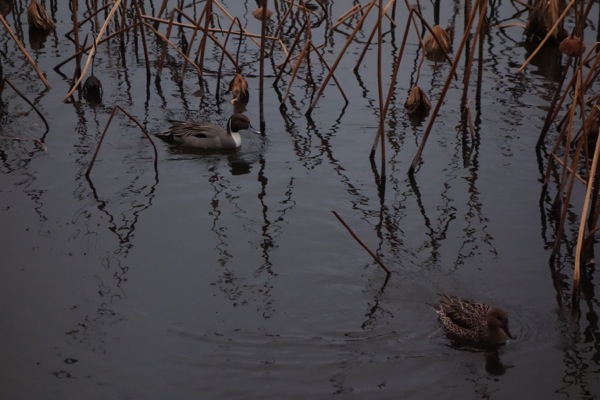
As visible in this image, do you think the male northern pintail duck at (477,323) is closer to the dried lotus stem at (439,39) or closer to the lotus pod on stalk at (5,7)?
the dried lotus stem at (439,39)

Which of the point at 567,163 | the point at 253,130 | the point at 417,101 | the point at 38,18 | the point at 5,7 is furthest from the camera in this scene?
the point at 5,7

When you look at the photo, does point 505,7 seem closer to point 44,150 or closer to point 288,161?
point 288,161

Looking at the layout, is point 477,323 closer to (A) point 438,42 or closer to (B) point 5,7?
(A) point 438,42

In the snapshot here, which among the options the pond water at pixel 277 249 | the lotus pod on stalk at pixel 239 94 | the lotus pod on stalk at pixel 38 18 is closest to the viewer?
the pond water at pixel 277 249

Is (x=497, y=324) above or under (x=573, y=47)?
under

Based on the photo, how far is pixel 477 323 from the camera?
721 cm

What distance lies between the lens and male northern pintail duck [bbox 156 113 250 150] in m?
11.1

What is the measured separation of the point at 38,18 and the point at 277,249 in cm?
831

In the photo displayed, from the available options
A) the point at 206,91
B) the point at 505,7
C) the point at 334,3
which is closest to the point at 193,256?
the point at 206,91

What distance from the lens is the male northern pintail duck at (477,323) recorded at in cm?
713

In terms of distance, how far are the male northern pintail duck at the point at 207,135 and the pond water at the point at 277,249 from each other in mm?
157

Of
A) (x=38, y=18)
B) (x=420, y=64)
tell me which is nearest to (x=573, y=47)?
(x=420, y=64)

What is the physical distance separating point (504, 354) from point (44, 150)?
20.5 ft

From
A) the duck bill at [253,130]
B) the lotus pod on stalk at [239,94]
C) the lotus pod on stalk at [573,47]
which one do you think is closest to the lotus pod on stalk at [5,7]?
the lotus pod on stalk at [239,94]
